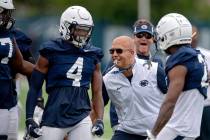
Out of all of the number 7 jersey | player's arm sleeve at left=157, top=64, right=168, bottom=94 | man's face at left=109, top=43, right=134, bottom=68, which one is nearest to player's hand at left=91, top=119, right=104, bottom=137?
the number 7 jersey

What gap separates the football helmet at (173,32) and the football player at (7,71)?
1381 mm

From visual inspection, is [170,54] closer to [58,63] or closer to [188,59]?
[188,59]

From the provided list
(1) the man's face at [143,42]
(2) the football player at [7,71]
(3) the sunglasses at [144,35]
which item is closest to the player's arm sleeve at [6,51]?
Result: (2) the football player at [7,71]

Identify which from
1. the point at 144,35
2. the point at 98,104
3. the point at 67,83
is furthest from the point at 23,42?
the point at 144,35

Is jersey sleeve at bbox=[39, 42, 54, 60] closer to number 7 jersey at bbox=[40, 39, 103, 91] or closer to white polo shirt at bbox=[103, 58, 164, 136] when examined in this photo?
number 7 jersey at bbox=[40, 39, 103, 91]

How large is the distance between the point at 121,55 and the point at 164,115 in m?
1.30

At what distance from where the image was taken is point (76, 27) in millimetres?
8508

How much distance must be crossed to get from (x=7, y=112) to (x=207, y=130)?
78.8 inches

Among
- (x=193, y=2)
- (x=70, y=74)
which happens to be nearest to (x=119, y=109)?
(x=70, y=74)

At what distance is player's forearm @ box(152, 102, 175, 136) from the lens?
7645mm

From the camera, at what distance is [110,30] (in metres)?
34.0

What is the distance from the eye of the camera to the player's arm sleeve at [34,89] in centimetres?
839

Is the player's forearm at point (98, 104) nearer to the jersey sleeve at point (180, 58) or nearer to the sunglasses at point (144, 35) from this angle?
the jersey sleeve at point (180, 58)

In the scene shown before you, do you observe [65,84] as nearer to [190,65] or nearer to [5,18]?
[5,18]
